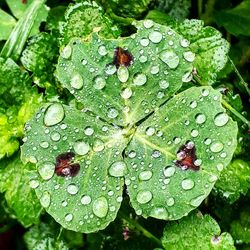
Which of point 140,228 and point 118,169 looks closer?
point 118,169

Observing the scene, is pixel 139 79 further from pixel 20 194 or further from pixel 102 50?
pixel 20 194

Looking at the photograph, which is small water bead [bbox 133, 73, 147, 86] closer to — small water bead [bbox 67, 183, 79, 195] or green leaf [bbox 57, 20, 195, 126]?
green leaf [bbox 57, 20, 195, 126]

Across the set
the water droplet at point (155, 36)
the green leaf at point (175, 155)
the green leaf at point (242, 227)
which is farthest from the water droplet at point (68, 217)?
the green leaf at point (242, 227)

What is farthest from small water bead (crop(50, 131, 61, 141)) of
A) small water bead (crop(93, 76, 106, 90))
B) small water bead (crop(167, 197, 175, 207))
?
small water bead (crop(167, 197, 175, 207))

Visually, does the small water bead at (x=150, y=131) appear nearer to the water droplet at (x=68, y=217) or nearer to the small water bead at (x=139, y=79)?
the small water bead at (x=139, y=79)

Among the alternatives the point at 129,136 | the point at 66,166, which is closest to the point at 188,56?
the point at 129,136

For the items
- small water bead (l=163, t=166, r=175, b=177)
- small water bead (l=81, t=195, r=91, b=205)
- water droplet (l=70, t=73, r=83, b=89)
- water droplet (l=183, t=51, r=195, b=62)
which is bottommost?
small water bead (l=163, t=166, r=175, b=177)
